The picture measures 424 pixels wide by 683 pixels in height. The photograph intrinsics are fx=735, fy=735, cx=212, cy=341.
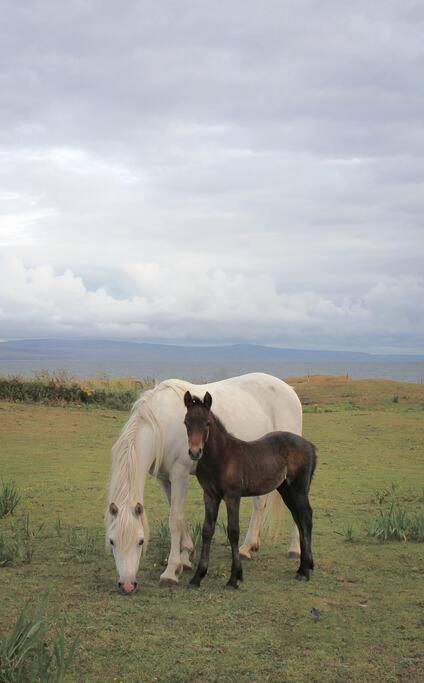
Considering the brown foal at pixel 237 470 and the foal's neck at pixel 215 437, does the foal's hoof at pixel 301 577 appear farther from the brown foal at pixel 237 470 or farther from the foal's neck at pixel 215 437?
the foal's neck at pixel 215 437

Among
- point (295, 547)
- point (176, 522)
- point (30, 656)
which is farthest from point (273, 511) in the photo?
point (30, 656)

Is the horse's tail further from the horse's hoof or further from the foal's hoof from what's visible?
the horse's hoof

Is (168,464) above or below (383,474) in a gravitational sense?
above

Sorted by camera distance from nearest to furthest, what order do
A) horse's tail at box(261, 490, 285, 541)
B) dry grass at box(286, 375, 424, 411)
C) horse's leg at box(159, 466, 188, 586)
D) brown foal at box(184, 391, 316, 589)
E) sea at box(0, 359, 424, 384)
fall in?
brown foal at box(184, 391, 316, 589), horse's leg at box(159, 466, 188, 586), horse's tail at box(261, 490, 285, 541), dry grass at box(286, 375, 424, 411), sea at box(0, 359, 424, 384)

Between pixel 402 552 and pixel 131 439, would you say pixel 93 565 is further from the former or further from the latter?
pixel 402 552

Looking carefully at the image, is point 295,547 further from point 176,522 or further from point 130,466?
point 130,466

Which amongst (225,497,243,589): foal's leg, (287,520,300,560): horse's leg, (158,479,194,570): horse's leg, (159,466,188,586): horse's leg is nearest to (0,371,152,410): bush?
(287,520,300,560): horse's leg

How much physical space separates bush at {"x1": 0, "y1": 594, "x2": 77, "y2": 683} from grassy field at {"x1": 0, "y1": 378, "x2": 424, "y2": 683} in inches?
11.1

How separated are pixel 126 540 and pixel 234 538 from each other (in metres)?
1.06

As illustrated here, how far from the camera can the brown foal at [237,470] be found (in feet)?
20.8

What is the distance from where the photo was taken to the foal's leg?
6.46 metres

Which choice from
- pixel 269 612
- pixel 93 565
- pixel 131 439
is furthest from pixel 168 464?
pixel 269 612

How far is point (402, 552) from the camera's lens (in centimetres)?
766

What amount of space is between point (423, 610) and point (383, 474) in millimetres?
6754
